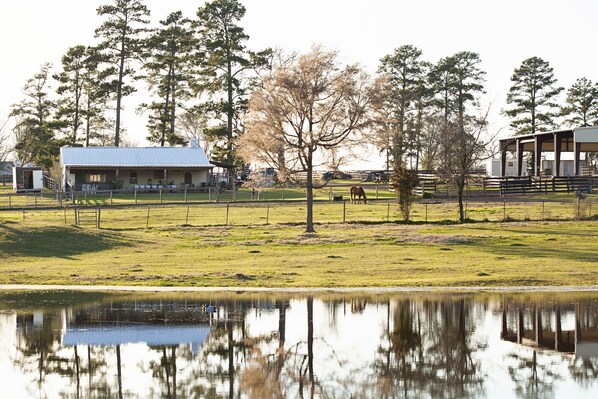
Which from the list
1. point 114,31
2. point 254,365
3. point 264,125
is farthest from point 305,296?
point 114,31

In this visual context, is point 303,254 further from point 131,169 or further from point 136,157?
point 136,157

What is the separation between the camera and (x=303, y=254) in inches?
1766

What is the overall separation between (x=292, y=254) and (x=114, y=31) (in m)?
67.4

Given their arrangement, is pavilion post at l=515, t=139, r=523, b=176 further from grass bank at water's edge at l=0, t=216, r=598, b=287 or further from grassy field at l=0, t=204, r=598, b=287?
grass bank at water's edge at l=0, t=216, r=598, b=287

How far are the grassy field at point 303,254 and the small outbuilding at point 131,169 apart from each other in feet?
115

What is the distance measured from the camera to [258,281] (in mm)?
35562

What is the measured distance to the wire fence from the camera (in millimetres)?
59906

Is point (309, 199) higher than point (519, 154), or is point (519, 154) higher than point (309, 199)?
point (519, 154)

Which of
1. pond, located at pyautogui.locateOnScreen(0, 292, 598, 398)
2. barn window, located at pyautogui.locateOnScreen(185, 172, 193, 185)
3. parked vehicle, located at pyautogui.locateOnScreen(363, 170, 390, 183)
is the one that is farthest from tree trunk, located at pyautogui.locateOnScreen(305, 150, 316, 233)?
parked vehicle, located at pyautogui.locateOnScreen(363, 170, 390, 183)

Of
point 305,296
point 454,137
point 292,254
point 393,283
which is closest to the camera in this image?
point 305,296

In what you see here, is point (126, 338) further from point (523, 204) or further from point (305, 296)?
point (523, 204)

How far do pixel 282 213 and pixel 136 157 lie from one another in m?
33.3

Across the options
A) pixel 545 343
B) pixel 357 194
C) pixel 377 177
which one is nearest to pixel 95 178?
pixel 377 177

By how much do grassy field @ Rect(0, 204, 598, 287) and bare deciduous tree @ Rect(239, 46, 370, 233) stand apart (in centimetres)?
440
